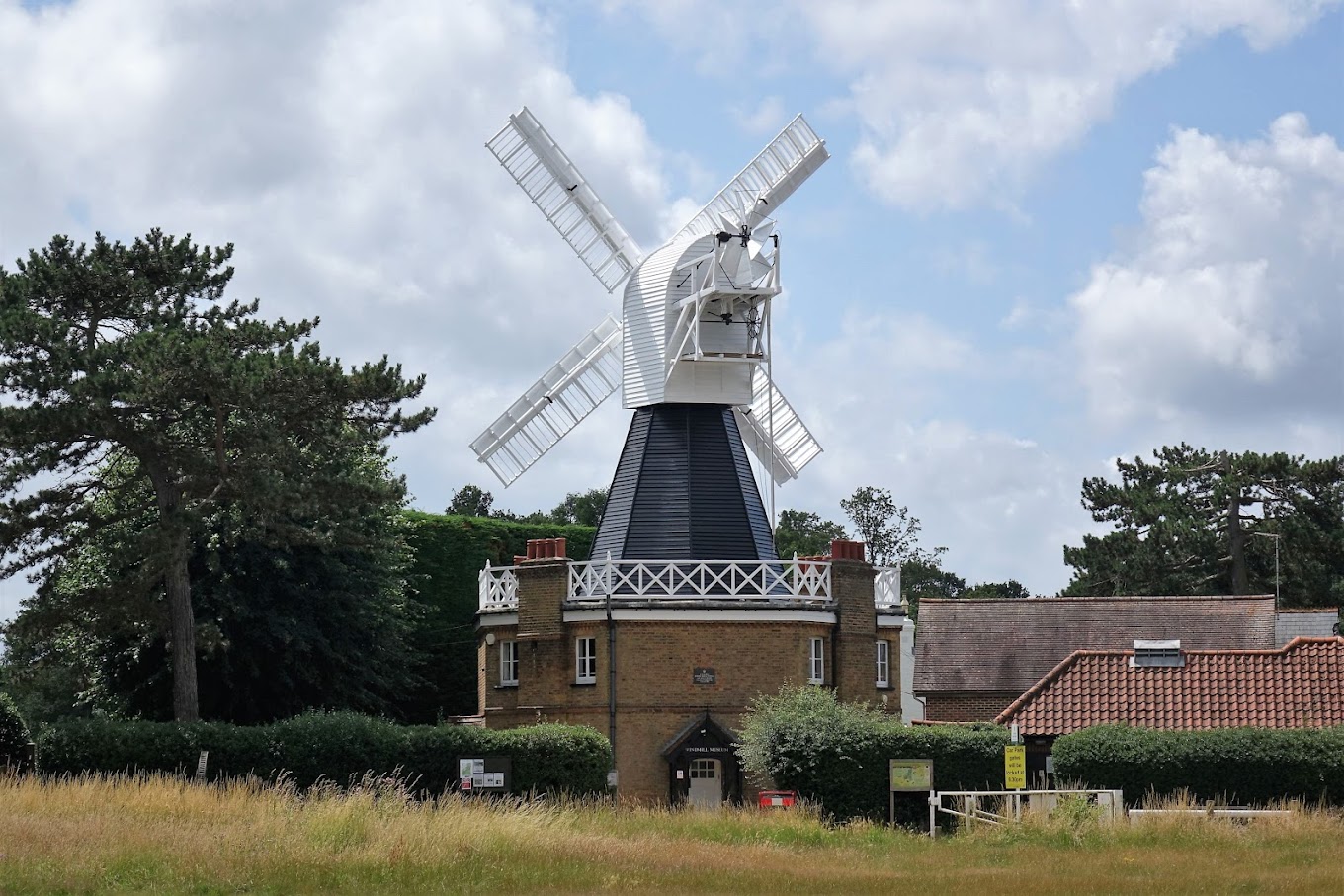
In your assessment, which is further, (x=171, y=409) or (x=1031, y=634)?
(x=1031, y=634)

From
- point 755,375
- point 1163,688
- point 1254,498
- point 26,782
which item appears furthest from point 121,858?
point 1254,498

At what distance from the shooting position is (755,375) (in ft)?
146

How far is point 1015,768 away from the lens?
3241 cm

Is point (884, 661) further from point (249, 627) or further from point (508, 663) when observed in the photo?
point (249, 627)

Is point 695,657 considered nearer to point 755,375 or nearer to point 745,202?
point 755,375

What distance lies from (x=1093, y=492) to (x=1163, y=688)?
31116 millimetres

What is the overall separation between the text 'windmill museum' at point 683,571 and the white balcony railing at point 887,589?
57mm

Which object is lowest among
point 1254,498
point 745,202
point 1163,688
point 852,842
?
point 852,842

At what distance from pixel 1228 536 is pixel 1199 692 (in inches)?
1144

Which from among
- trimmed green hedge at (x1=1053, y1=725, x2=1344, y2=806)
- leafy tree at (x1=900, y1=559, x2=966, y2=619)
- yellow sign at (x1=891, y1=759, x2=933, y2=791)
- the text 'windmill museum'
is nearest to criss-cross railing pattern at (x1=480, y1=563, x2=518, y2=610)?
the text 'windmill museum'

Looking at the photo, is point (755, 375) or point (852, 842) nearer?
point (852, 842)

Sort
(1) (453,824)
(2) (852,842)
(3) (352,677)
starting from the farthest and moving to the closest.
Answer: (3) (352,677) → (2) (852,842) → (1) (453,824)

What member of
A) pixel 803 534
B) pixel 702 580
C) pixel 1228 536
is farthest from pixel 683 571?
pixel 803 534

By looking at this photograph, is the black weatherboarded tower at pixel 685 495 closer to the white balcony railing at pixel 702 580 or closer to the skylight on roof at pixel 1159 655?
the white balcony railing at pixel 702 580
